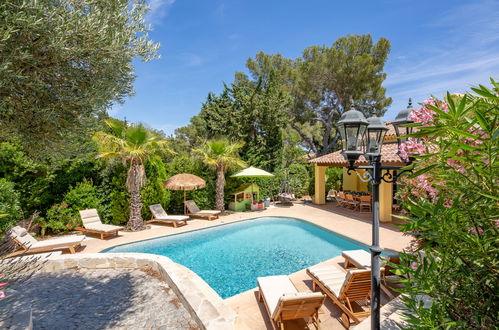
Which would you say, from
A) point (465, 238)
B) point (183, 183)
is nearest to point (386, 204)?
point (183, 183)

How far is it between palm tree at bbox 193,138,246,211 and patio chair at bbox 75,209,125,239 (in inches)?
247

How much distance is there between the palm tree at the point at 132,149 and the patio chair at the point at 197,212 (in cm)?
313

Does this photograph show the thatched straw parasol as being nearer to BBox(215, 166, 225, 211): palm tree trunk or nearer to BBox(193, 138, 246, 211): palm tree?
BBox(193, 138, 246, 211): palm tree

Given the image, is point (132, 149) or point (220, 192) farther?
point (220, 192)

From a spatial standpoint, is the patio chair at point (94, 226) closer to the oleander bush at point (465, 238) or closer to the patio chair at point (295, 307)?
the patio chair at point (295, 307)

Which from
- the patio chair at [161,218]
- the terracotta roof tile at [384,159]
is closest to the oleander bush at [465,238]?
the terracotta roof tile at [384,159]

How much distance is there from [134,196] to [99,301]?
6460 mm

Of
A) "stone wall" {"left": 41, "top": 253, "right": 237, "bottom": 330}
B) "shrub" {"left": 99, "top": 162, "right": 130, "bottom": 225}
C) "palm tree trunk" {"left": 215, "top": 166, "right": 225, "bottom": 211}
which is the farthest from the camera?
"palm tree trunk" {"left": 215, "top": 166, "right": 225, "bottom": 211}

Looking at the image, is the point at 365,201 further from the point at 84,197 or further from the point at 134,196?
the point at 84,197

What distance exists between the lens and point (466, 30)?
30.7ft

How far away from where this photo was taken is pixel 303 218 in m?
13.6

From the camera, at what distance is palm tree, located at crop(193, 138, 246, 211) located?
581 inches

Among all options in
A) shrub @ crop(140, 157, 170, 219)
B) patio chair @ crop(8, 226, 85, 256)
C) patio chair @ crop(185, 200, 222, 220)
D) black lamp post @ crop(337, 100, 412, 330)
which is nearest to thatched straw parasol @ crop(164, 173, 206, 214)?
shrub @ crop(140, 157, 170, 219)

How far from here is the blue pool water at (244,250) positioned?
24.7 ft
